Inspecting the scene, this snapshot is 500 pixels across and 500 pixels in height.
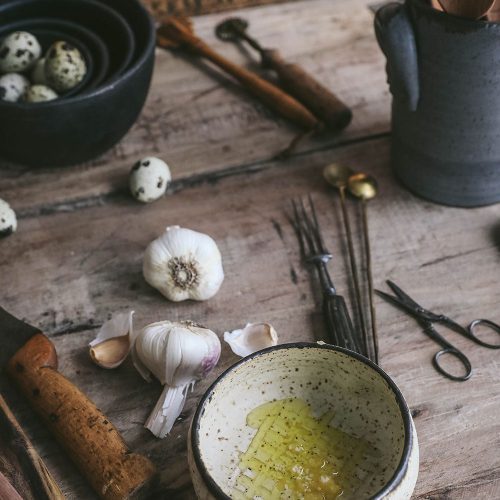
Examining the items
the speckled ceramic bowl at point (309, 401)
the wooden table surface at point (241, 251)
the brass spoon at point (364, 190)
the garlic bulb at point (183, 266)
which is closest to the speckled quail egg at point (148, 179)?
the wooden table surface at point (241, 251)

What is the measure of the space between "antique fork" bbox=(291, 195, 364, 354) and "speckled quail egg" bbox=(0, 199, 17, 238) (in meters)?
0.37

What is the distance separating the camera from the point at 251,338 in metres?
0.85

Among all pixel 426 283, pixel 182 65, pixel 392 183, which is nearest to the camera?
pixel 426 283

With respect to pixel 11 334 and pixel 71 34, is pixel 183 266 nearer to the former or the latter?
pixel 11 334

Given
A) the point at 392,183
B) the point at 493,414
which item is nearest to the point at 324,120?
the point at 392,183

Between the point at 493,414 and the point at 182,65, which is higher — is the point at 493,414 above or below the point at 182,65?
below

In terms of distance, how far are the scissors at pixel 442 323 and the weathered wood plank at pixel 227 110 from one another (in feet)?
1.06

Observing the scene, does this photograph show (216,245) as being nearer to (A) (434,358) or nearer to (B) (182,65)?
(A) (434,358)

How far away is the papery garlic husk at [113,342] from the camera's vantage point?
0.83m

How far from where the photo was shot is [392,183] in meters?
1.06

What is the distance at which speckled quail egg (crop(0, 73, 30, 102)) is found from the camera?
1.03 metres

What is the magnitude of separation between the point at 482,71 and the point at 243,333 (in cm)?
41

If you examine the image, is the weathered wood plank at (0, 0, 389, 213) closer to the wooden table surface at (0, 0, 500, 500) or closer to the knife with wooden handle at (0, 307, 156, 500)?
the wooden table surface at (0, 0, 500, 500)

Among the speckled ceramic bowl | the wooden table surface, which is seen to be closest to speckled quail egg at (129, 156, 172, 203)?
the wooden table surface
